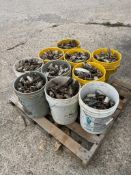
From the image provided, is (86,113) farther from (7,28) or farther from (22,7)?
(22,7)

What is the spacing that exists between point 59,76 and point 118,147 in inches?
35.8

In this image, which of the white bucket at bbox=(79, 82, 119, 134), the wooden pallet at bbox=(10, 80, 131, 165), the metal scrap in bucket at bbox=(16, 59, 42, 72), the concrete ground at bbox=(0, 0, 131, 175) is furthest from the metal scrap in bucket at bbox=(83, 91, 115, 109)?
the metal scrap in bucket at bbox=(16, 59, 42, 72)

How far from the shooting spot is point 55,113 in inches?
76.0

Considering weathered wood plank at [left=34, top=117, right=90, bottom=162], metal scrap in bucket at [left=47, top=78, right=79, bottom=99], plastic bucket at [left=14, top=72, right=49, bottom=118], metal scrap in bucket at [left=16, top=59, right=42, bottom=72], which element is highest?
metal scrap in bucket at [left=16, top=59, right=42, bottom=72]

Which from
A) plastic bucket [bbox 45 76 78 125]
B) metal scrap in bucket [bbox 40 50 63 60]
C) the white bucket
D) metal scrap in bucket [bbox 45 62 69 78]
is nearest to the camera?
the white bucket

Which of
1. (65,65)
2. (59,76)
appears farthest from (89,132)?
(65,65)

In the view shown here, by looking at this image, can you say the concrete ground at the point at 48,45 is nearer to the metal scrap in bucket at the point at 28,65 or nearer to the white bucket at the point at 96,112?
the white bucket at the point at 96,112

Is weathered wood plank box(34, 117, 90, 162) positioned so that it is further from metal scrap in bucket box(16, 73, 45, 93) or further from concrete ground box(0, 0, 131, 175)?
metal scrap in bucket box(16, 73, 45, 93)

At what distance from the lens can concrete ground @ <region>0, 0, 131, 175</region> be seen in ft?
6.05

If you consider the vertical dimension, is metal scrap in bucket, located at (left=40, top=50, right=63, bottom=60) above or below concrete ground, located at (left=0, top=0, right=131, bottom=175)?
above

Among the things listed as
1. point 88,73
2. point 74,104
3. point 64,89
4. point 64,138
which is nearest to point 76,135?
point 64,138

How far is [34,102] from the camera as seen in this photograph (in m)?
1.94

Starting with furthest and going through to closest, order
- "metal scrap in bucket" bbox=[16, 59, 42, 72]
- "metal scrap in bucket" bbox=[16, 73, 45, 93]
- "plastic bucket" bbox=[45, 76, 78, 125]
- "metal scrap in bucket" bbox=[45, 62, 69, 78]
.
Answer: "metal scrap in bucket" bbox=[16, 59, 42, 72] < "metal scrap in bucket" bbox=[45, 62, 69, 78] < "metal scrap in bucket" bbox=[16, 73, 45, 93] < "plastic bucket" bbox=[45, 76, 78, 125]

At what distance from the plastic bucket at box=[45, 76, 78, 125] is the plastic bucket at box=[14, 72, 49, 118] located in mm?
115
